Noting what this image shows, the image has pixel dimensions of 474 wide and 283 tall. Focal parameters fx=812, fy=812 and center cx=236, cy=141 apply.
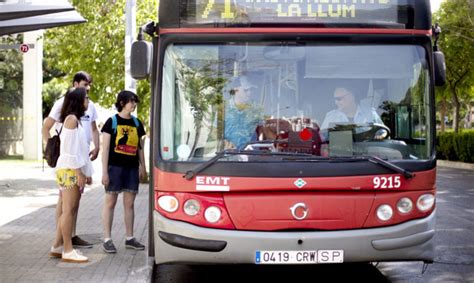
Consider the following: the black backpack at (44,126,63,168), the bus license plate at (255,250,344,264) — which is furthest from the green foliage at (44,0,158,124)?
the bus license plate at (255,250,344,264)

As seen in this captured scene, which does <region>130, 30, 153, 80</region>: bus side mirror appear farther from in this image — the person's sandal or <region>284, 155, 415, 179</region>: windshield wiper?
the person's sandal

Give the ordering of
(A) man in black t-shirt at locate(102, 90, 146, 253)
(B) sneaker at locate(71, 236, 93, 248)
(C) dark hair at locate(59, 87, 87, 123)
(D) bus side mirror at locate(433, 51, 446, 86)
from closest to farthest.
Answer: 1. (D) bus side mirror at locate(433, 51, 446, 86)
2. (C) dark hair at locate(59, 87, 87, 123)
3. (A) man in black t-shirt at locate(102, 90, 146, 253)
4. (B) sneaker at locate(71, 236, 93, 248)

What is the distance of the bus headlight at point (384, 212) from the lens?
6922mm

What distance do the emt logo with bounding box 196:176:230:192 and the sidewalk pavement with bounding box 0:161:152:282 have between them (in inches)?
53.1

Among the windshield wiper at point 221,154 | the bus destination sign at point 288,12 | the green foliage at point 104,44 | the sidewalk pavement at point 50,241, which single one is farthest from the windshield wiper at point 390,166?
the green foliage at point 104,44

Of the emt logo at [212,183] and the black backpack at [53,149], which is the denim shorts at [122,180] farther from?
the emt logo at [212,183]

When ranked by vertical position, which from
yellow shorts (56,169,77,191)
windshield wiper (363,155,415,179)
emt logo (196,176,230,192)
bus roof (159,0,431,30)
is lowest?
yellow shorts (56,169,77,191)

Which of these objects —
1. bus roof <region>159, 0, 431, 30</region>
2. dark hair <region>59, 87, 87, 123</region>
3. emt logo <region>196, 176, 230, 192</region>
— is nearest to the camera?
emt logo <region>196, 176, 230, 192</region>

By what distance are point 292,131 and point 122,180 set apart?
9.05ft

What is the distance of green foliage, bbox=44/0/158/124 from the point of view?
19.1m

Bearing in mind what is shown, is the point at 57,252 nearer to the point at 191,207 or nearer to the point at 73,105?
the point at 73,105

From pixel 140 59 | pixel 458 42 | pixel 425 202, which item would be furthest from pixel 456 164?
pixel 140 59

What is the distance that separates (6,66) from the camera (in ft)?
111

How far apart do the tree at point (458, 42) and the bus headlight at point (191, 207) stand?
24035 millimetres
